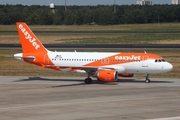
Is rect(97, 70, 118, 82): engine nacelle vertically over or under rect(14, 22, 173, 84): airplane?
under

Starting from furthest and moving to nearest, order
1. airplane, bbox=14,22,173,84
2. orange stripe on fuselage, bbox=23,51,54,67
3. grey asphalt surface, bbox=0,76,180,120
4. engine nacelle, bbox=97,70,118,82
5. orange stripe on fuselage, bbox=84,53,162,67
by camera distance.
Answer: orange stripe on fuselage, bbox=23,51,54,67 < orange stripe on fuselage, bbox=84,53,162,67 < airplane, bbox=14,22,173,84 < engine nacelle, bbox=97,70,118,82 < grey asphalt surface, bbox=0,76,180,120

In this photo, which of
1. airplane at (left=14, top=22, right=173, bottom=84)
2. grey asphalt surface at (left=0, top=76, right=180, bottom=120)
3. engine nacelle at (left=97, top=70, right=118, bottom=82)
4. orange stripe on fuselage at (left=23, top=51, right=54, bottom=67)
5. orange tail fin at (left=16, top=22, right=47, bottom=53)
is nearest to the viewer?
grey asphalt surface at (left=0, top=76, right=180, bottom=120)

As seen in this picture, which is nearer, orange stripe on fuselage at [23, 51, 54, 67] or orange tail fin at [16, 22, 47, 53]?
orange stripe on fuselage at [23, 51, 54, 67]

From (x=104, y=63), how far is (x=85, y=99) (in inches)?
452

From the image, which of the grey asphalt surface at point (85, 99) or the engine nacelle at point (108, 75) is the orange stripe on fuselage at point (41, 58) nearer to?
the grey asphalt surface at point (85, 99)

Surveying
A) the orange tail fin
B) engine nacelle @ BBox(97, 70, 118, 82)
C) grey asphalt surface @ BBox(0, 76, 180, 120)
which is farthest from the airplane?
grey asphalt surface @ BBox(0, 76, 180, 120)

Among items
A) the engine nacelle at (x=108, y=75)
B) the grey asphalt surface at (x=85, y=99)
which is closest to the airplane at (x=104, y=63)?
the engine nacelle at (x=108, y=75)

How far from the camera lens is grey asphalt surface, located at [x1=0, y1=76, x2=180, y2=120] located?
3412 centimetres

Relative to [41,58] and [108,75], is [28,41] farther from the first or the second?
[108,75]

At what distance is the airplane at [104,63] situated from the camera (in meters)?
51.1

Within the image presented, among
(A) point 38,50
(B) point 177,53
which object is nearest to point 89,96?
(A) point 38,50

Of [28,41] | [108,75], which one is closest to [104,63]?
[108,75]

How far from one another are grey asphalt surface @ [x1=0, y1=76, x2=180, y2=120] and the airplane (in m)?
1.21

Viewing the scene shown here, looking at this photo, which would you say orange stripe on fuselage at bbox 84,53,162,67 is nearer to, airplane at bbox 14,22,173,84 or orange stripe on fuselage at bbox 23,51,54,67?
airplane at bbox 14,22,173,84
